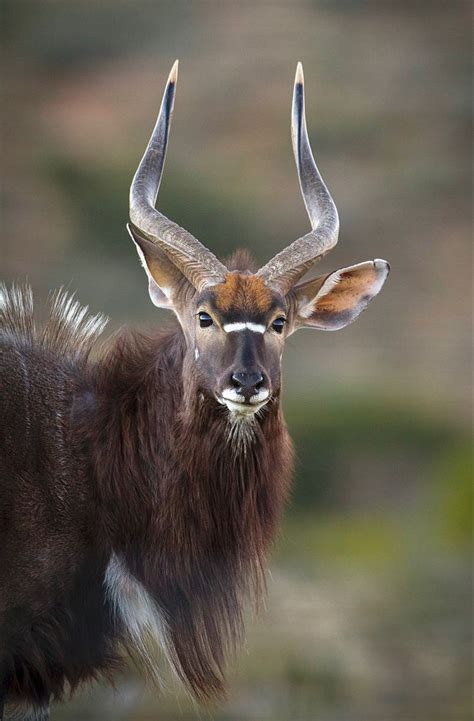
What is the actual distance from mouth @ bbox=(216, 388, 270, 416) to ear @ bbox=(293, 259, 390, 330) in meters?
0.95

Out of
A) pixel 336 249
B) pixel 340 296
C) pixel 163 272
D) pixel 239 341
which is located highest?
pixel 163 272

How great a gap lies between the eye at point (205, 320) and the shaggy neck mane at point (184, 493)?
0.76 ft

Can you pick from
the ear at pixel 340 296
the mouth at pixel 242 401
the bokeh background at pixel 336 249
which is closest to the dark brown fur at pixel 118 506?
the mouth at pixel 242 401

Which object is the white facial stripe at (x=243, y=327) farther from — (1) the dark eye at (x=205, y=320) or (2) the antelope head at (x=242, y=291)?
(1) the dark eye at (x=205, y=320)

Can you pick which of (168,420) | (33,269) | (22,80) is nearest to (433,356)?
(33,269)

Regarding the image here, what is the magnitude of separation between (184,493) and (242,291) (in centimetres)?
102

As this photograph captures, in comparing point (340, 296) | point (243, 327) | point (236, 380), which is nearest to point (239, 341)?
point (243, 327)

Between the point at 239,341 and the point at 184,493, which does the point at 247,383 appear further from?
the point at 184,493

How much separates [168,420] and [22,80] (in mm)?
24458

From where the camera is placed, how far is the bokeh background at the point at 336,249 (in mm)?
15445

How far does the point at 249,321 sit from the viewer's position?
7.41 meters

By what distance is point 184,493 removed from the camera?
7715 millimetres

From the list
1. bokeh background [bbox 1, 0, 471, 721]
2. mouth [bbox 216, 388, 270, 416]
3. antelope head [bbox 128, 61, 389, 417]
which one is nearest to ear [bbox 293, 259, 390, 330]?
antelope head [bbox 128, 61, 389, 417]

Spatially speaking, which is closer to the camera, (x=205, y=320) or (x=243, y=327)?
(x=243, y=327)
